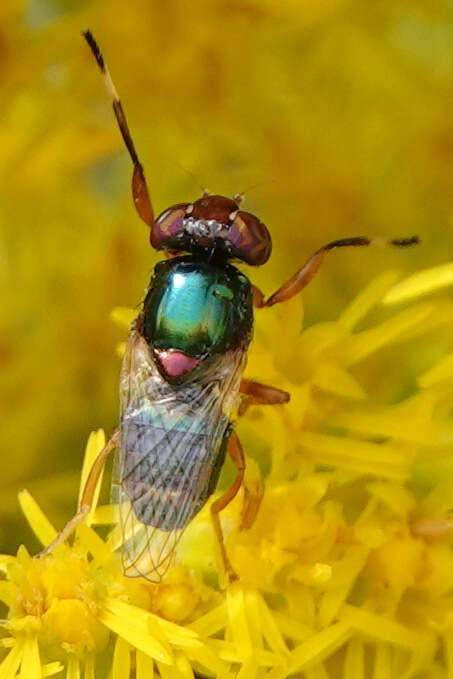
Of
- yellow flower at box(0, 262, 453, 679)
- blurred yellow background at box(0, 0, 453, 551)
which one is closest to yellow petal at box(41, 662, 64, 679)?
yellow flower at box(0, 262, 453, 679)

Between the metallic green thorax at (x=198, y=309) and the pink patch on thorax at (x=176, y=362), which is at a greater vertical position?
the metallic green thorax at (x=198, y=309)

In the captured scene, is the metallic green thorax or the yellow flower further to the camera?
the metallic green thorax

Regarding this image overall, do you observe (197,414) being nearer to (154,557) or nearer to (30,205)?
(154,557)

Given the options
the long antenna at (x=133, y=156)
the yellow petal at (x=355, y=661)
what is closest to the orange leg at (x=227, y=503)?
the yellow petal at (x=355, y=661)

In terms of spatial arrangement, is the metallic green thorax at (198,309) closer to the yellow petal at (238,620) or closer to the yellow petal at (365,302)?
the yellow petal at (365,302)

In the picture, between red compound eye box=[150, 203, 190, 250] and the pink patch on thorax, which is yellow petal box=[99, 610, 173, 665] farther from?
red compound eye box=[150, 203, 190, 250]

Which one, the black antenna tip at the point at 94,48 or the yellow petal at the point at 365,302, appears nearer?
the yellow petal at the point at 365,302

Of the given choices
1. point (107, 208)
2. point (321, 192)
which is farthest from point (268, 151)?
point (107, 208)
